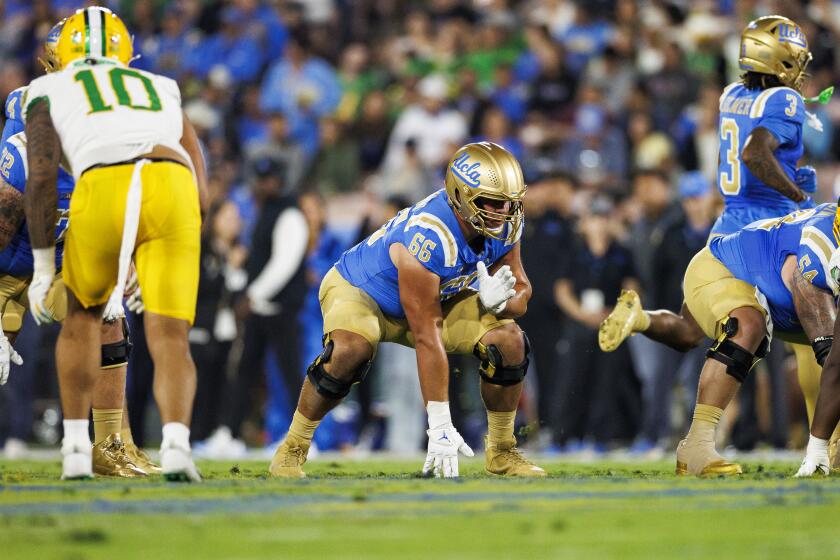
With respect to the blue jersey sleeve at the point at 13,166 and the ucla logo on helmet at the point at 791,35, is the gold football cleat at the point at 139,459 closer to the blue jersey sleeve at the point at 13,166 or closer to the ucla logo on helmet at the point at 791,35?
the blue jersey sleeve at the point at 13,166

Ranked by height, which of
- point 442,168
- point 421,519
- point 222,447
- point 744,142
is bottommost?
point 421,519

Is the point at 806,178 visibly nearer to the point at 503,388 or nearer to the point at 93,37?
the point at 503,388

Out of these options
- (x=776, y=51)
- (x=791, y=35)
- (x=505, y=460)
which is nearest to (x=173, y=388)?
(x=505, y=460)

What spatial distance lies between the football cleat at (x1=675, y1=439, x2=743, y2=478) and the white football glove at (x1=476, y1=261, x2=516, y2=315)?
120 centimetres

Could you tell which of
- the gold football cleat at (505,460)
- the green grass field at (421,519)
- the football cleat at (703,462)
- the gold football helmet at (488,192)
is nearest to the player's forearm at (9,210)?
the green grass field at (421,519)

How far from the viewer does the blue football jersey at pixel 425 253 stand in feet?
22.7

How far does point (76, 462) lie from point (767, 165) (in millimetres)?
4292

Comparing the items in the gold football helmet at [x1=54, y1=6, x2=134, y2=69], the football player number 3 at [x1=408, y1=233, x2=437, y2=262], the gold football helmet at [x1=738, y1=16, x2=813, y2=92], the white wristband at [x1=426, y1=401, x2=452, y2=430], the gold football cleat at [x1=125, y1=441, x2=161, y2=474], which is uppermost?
the gold football helmet at [x1=738, y1=16, x2=813, y2=92]

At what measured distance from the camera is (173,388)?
5918 millimetres

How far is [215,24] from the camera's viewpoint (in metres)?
18.1

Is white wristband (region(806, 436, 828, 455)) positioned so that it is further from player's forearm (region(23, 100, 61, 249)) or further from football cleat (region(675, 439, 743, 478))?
player's forearm (region(23, 100, 61, 249))

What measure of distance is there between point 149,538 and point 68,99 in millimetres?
2535

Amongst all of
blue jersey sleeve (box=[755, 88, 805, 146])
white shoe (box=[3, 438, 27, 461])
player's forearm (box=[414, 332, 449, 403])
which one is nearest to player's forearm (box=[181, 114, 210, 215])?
player's forearm (box=[414, 332, 449, 403])

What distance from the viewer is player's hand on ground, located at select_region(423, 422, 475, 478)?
21.9ft
